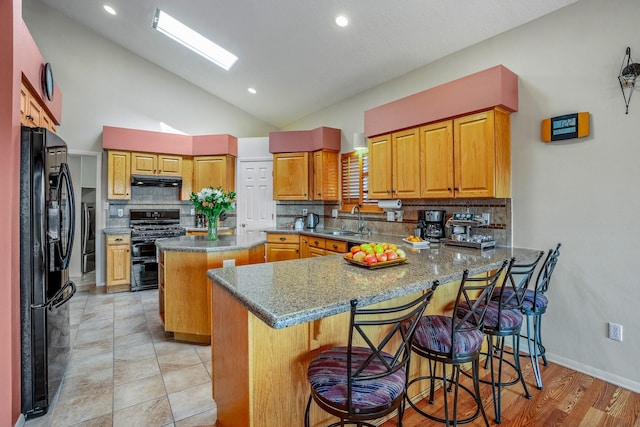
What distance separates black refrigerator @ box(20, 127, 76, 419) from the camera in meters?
1.84

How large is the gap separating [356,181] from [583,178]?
8.54 ft

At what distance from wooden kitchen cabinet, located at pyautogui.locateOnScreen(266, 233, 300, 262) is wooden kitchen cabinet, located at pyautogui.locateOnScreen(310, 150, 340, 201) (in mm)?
745

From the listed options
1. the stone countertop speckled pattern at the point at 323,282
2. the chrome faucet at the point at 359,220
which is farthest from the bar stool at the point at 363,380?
the chrome faucet at the point at 359,220

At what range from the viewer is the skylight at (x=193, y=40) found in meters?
4.27

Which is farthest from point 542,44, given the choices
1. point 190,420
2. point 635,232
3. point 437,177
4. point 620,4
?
point 190,420

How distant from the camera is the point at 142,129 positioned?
17.3 ft

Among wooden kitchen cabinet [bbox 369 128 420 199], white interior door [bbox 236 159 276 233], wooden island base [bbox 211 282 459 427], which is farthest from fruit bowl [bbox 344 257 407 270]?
white interior door [bbox 236 159 276 233]

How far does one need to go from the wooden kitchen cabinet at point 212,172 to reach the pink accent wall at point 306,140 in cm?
97

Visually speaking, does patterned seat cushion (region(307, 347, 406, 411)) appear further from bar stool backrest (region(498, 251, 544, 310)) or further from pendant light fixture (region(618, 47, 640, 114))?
pendant light fixture (region(618, 47, 640, 114))

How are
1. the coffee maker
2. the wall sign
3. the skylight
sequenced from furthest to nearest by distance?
the skylight → the coffee maker → the wall sign

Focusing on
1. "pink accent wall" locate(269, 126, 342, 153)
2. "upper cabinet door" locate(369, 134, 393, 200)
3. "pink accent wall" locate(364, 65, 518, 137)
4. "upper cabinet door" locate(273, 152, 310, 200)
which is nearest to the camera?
"pink accent wall" locate(364, 65, 518, 137)

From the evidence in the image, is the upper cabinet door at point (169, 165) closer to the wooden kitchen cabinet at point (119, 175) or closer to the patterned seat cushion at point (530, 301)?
the wooden kitchen cabinet at point (119, 175)

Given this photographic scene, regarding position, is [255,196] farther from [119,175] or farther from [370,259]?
[370,259]

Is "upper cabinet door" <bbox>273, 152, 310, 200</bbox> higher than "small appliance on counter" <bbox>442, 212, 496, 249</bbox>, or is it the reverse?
"upper cabinet door" <bbox>273, 152, 310, 200</bbox>
